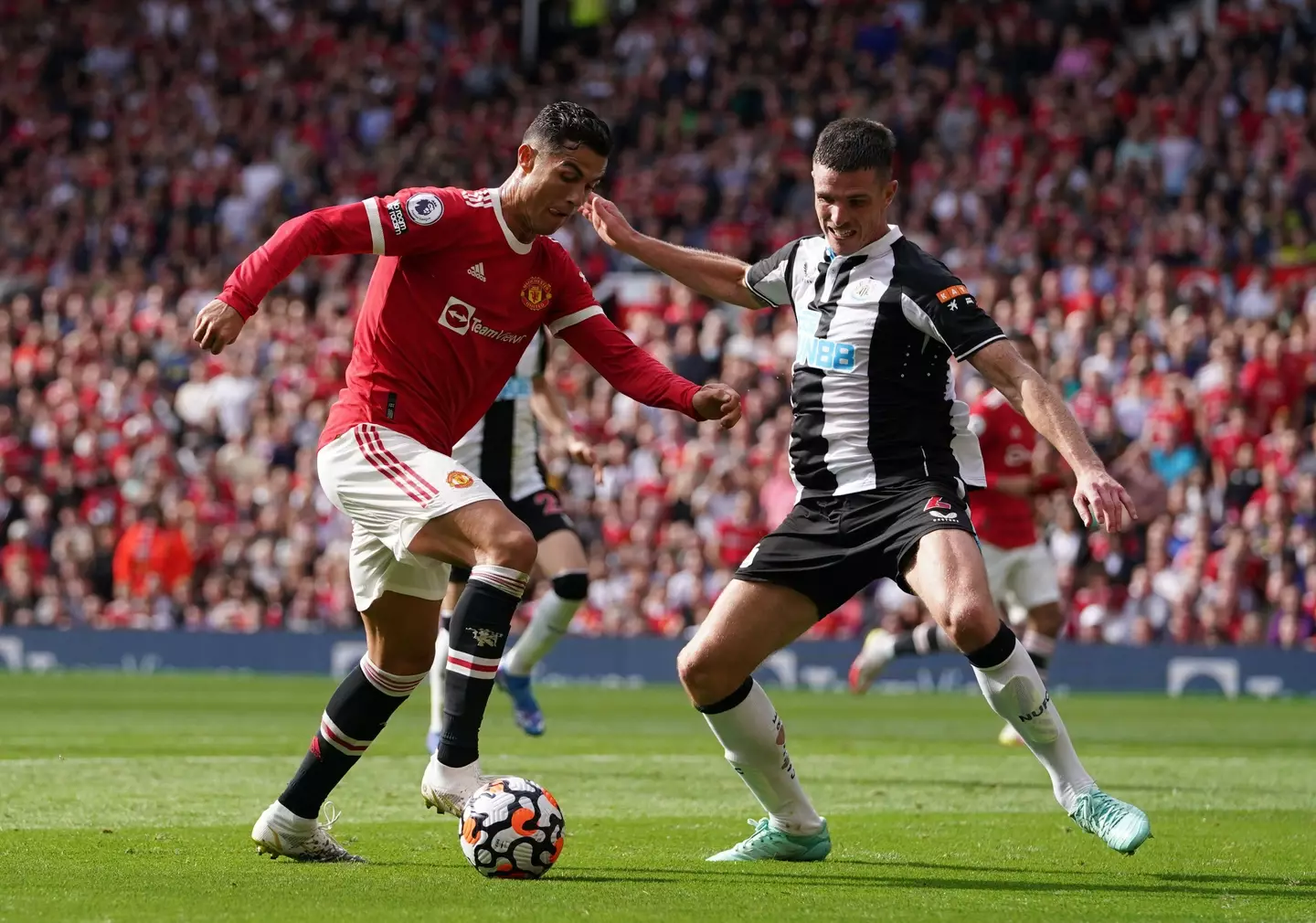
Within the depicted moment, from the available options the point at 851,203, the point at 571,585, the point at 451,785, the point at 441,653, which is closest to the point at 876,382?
the point at 851,203

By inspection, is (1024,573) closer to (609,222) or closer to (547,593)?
(547,593)

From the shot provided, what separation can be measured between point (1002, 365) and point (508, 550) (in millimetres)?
1819

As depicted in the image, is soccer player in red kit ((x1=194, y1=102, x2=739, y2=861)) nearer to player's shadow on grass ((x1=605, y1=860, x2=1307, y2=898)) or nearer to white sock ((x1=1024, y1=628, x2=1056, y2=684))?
player's shadow on grass ((x1=605, y1=860, x2=1307, y2=898))

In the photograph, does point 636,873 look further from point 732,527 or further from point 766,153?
point 766,153

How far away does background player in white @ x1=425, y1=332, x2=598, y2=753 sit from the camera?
1170 centimetres

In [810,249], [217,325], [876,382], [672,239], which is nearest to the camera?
[217,325]

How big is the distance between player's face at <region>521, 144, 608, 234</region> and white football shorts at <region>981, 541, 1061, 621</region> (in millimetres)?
7336

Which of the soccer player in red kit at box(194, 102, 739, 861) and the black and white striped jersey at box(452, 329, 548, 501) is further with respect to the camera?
the black and white striped jersey at box(452, 329, 548, 501)

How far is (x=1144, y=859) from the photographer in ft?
23.6

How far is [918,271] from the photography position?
23.3 feet

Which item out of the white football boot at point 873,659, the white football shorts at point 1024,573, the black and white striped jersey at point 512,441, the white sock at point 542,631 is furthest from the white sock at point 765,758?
the white football shorts at point 1024,573

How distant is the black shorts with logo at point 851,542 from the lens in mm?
7000

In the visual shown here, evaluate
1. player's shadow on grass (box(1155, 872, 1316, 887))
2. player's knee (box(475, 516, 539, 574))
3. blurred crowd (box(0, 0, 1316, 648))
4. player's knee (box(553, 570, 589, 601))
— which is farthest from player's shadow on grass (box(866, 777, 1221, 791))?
blurred crowd (box(0, 0, 1316, 648))

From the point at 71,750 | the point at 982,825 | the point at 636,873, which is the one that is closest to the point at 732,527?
the point at 71,750
